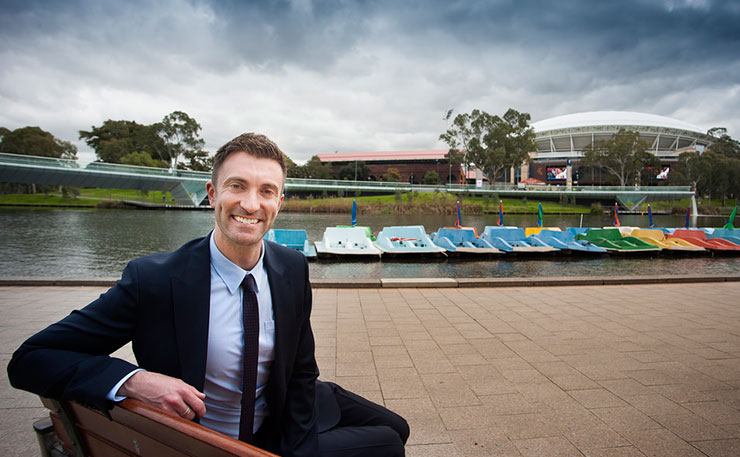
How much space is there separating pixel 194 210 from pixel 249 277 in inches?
2111

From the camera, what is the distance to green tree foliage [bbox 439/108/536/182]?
188 ft

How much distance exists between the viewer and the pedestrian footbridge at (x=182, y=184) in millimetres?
39906

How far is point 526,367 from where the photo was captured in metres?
4.02

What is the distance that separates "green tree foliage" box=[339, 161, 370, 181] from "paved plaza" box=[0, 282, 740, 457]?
7491 centimetres

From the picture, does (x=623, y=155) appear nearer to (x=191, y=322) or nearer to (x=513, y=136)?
(x=513, y=136)

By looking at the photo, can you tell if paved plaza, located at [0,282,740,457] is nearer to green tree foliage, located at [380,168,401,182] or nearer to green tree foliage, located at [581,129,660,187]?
green tree foliage, located at [581,129,660,187]

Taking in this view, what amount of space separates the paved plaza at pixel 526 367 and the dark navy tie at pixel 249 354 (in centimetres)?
143

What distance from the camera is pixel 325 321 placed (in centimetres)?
564

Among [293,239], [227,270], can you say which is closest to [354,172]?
[293,239]

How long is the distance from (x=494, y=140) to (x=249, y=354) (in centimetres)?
6160

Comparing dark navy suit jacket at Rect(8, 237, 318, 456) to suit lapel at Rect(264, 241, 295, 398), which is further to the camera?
suit lapel at Rect(264, 241, 295, 398)

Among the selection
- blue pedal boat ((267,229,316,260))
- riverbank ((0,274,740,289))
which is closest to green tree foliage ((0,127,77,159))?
blue pedal boat ((267,229,316,260))

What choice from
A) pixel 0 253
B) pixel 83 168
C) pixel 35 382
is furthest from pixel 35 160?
pixel 35 382

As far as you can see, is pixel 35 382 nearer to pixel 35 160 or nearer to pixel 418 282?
pixel 418 282
